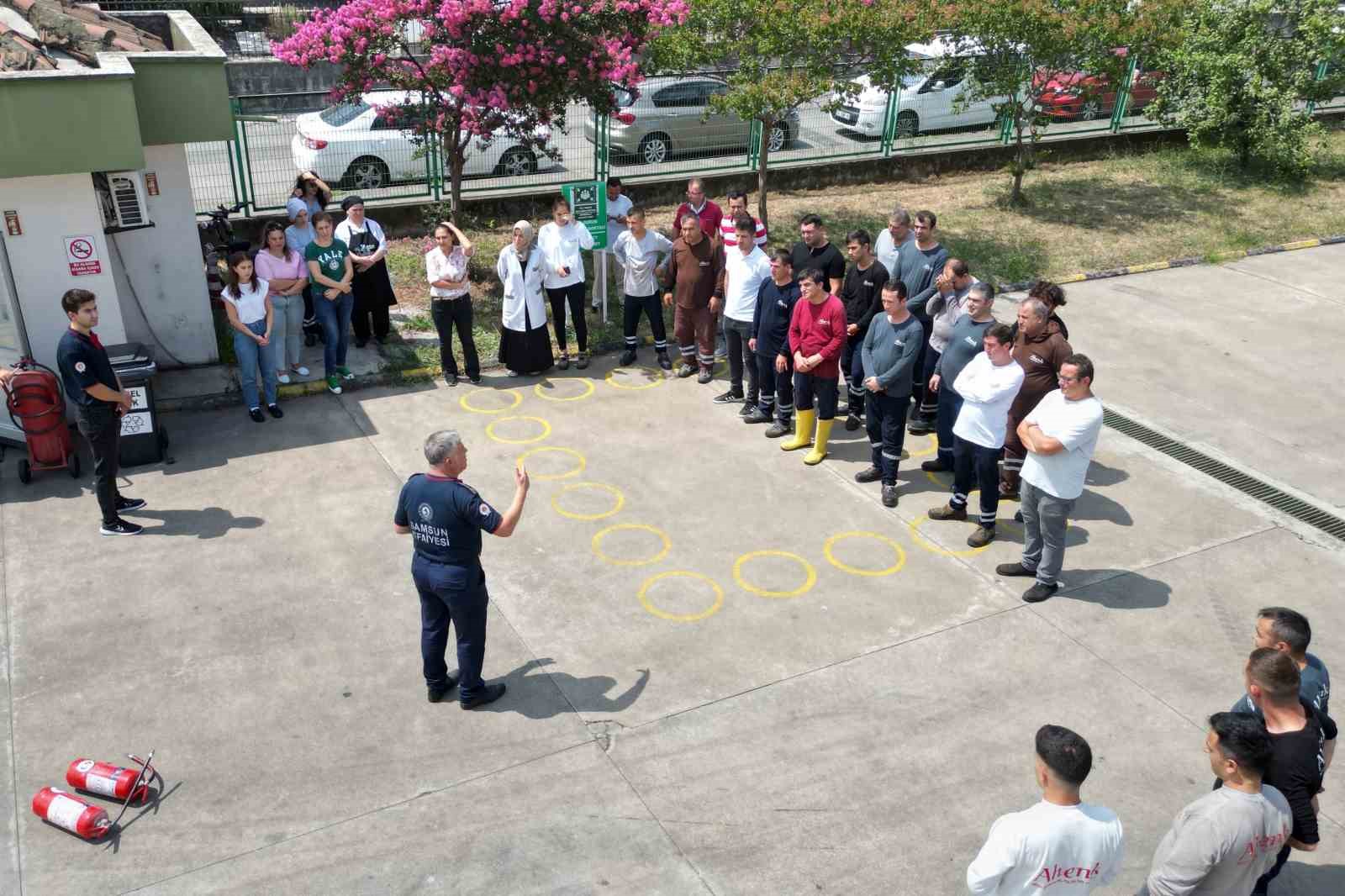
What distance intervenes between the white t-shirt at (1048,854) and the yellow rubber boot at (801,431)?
19.3 feet

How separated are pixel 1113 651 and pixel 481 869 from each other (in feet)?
14.1

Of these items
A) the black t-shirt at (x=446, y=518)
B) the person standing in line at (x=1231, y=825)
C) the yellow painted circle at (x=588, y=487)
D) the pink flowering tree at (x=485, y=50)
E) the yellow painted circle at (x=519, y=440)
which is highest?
the pink flowering tree at (x=485, y=50)

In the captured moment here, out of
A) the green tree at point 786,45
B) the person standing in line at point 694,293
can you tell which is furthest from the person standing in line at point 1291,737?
the green tree at point 786,45

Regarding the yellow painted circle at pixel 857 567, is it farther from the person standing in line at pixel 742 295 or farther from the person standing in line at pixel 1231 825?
the person standing in line at pixel 1231 825

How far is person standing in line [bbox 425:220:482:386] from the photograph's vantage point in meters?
10.6

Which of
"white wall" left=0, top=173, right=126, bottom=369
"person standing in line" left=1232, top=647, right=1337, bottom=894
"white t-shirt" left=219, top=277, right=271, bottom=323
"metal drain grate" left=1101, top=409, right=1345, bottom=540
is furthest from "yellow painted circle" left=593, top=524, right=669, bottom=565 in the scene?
"white wall" left=0, top=173, right=126, bottom=369

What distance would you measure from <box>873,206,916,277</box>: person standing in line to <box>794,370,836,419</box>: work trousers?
122cm

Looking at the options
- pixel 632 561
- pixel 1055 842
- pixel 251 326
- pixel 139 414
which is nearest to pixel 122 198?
pixel 251 326

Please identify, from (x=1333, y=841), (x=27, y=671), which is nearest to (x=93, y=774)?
(x=27, y=671)

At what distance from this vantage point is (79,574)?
25.5 feet

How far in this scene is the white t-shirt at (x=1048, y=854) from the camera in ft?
13.0

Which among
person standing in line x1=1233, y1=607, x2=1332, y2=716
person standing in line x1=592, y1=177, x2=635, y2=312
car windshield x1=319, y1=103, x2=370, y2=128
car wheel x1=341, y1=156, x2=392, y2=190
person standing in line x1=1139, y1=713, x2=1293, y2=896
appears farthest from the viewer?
car windshield x1=319, y1=103, x2=370, y2=128

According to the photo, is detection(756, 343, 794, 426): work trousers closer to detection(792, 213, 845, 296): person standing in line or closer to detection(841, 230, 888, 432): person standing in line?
detection(841, 230, 888, 432): person standing in line

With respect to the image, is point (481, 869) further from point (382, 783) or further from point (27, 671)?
point (27, 671)
